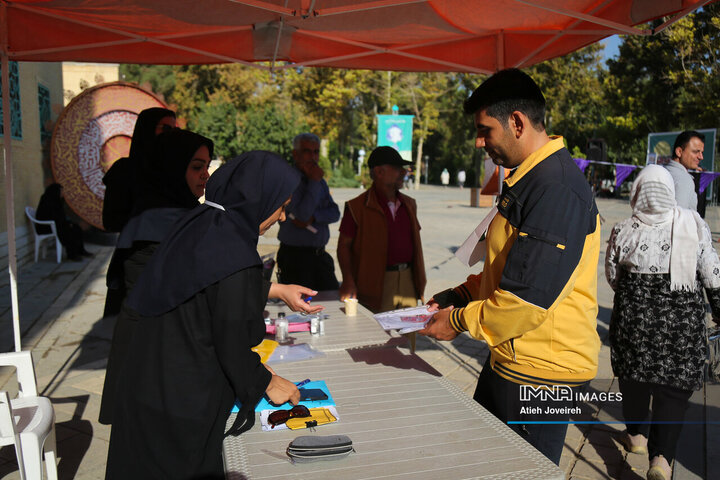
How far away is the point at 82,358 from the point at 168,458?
13.2 ft

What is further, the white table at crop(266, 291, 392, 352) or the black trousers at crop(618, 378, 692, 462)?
the black trousers at crop(618, 378, 692, 462)

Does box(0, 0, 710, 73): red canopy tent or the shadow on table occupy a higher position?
box(0, 0, 710, 73): red canopy tent

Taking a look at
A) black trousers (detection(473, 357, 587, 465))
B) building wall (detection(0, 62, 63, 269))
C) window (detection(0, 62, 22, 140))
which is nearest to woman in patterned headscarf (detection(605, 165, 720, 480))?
black trousers (detection(473, 357, 587, 465))

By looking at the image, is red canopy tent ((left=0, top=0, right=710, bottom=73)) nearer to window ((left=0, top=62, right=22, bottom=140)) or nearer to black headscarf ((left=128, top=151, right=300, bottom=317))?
black headscarf ((left=128, top=151, right=300, bottom=317))

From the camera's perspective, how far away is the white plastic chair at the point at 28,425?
2309mm

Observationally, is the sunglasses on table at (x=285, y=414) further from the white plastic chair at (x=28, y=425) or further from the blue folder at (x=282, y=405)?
the white plastic chair at (x=28, y=425)

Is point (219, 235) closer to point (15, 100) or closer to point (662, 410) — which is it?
point (662, 410)

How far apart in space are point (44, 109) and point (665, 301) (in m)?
13.1

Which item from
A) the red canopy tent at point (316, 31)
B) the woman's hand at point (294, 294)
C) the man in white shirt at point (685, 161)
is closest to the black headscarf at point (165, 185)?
the woman's hand at point (294, 294)

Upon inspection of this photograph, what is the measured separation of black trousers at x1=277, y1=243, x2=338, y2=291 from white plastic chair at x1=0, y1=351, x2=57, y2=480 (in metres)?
2.10

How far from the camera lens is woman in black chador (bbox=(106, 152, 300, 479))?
1.58 metres

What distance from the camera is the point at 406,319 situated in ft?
8.20

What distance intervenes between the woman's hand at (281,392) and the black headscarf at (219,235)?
482 millimetres

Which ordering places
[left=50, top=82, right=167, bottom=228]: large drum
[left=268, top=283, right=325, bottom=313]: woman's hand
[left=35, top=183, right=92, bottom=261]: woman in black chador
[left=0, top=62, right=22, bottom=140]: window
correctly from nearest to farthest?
[left=268, top=283, right=325, bottom=313]: woman's hand
[left=50, top=82, right=167, bottom=228]: large drum
[left=0, top=62, right=22, bottom=140]: window
[left=35, top=183, right=92, bottom=261]: woman in black chador
